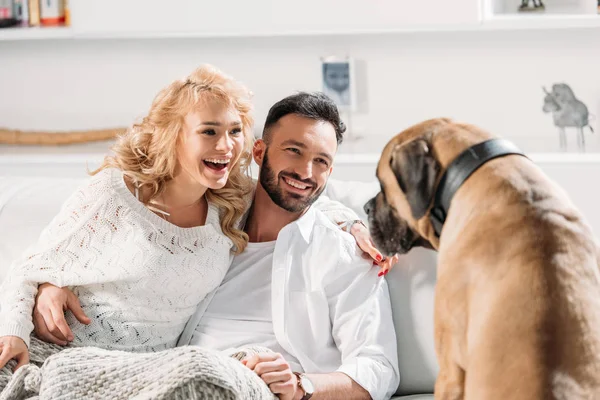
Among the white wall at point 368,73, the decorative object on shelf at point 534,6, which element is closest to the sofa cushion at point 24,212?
the white wall at point 368,73

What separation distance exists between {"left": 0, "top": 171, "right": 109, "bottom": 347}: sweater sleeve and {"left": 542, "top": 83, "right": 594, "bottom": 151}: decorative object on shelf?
1.93 m

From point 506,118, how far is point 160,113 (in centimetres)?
173

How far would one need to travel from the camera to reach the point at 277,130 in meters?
2.07

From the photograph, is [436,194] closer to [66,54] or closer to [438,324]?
[438,324]

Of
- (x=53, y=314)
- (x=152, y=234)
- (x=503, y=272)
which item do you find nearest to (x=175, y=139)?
(x=152, y=234)

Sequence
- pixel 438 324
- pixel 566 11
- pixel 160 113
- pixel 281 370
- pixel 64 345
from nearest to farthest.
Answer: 1. pixel 438 324
2. pixel 281 370
3. pixel 64 345
4. pixel 160 113
5. pixel 566 11

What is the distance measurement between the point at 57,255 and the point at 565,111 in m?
2.07

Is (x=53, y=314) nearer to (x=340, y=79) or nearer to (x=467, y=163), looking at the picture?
(x=467, y=163)

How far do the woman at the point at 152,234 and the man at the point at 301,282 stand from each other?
74mm

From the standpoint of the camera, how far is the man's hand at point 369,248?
6.47 ft

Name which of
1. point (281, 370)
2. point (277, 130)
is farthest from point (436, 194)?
point (277, 130)

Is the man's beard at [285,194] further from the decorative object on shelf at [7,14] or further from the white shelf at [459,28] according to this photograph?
the decorative object on shelf at [7,14]

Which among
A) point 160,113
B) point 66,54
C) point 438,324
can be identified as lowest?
point 438,324

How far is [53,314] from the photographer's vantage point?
1.86 meters
